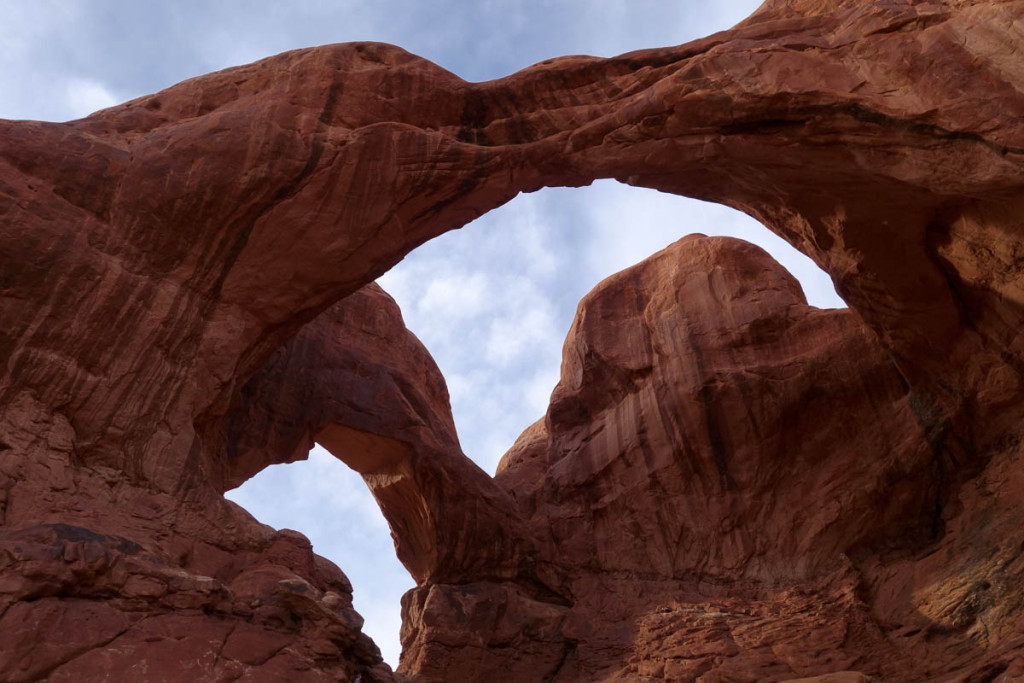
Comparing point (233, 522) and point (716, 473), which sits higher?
point (716, 473)

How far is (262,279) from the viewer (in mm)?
13578

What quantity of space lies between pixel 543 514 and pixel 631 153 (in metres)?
9.45

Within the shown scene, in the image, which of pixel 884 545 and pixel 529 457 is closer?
pixel 884 545

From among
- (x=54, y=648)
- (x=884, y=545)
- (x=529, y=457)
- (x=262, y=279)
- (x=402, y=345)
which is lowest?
(x=54, y=648)

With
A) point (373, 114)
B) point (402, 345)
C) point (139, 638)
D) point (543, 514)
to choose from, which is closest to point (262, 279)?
point (373, 114)

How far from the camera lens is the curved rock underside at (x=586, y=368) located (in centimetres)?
1115

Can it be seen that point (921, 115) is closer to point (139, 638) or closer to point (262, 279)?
point (262, 279)

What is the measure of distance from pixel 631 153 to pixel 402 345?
8.77 meters

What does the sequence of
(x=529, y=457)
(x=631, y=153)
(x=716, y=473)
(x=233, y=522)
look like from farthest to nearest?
1. (x=529, y=457)
2. (x=716, y=473)
3. (x=631, y=153)
4. (x=233, y=522)

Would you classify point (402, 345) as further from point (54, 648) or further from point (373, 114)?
point (54, 648)

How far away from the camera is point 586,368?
20.8 m

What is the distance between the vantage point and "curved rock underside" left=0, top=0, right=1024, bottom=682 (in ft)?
36.6

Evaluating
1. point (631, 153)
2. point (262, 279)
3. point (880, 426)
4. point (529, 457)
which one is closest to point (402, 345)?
point (529, 457)

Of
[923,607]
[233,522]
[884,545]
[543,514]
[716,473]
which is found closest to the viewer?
[233,522]
